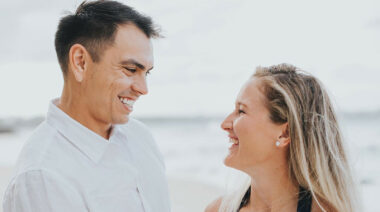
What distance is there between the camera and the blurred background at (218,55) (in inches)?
547

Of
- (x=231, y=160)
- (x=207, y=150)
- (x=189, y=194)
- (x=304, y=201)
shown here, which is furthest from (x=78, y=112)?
(x=207, y=150)

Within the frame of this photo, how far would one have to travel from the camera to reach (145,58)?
1.88 metres

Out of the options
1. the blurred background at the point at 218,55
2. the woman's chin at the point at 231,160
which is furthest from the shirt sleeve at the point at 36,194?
the blurred background at the point at 218,55

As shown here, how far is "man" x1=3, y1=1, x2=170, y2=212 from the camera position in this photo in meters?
1.73

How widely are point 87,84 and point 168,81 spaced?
16841 mm

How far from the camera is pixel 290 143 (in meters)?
1.92

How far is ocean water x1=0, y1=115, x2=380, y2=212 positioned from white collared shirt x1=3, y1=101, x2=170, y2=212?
1051 mm

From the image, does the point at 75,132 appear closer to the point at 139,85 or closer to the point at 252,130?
the point at 139,85

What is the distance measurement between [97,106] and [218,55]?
17.2 metres

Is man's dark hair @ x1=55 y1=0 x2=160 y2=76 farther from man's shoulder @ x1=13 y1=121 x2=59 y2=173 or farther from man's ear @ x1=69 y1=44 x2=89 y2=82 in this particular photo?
man's shoulder @ x1=13 y1=121 x2=59 y2=173

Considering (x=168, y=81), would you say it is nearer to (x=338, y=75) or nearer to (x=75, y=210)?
(x=338, y=75)

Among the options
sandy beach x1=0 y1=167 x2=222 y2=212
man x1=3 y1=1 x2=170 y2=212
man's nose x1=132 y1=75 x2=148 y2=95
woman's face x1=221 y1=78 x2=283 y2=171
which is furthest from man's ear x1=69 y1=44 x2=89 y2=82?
sandy beach x1=0 y1=167 x2=222 y2=212

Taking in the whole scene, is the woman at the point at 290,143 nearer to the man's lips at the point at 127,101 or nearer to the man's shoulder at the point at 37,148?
the man's lips at the point at 127,101

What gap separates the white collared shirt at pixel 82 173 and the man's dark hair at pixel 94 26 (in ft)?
1.04
